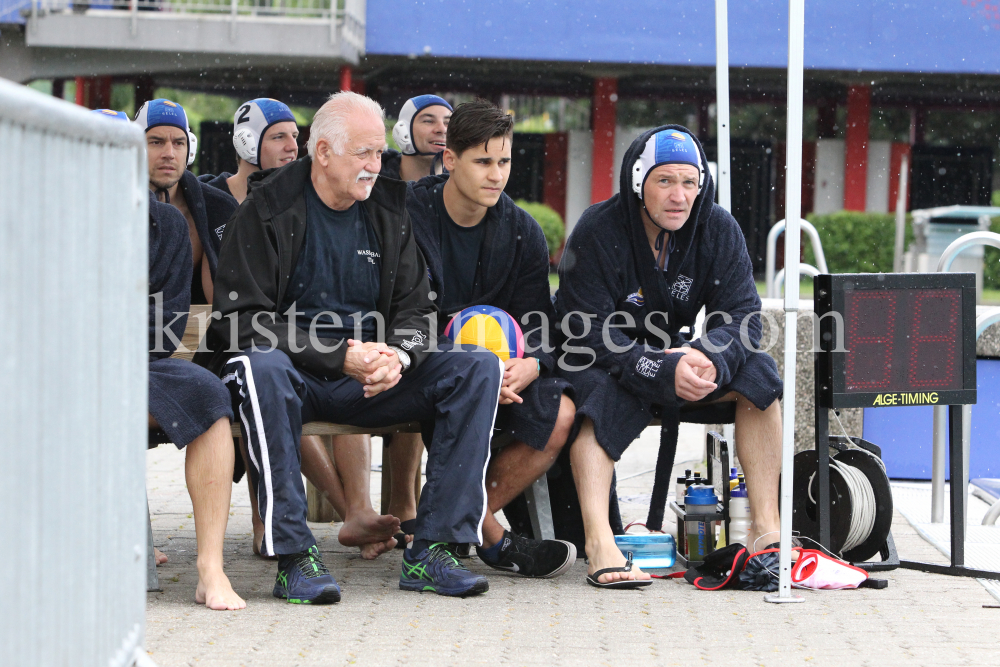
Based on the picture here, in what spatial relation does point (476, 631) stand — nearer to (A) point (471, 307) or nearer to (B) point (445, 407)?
(B) point (445, 407)

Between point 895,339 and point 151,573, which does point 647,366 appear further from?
point 151,573

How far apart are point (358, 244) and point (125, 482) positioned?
83.2 inches

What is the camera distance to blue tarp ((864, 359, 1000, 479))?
275 inches

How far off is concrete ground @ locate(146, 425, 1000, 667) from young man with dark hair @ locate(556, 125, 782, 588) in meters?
0.34

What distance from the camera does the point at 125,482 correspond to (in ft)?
9.18

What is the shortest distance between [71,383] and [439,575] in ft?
7.53

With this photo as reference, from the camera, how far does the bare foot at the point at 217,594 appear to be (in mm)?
4082

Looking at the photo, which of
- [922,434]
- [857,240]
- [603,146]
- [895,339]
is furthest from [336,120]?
[603,146]

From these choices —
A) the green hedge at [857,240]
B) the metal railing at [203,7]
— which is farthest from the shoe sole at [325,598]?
the green hedge at [857,240]

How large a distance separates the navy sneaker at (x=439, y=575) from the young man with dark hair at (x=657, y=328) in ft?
1.70

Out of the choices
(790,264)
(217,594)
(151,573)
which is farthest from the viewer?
(151,573)

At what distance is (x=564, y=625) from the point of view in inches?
156

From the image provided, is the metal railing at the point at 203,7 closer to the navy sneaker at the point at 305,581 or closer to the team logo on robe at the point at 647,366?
the team logo on robe at the point at 647,366

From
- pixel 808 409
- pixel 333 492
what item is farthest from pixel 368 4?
pixel 333 492
